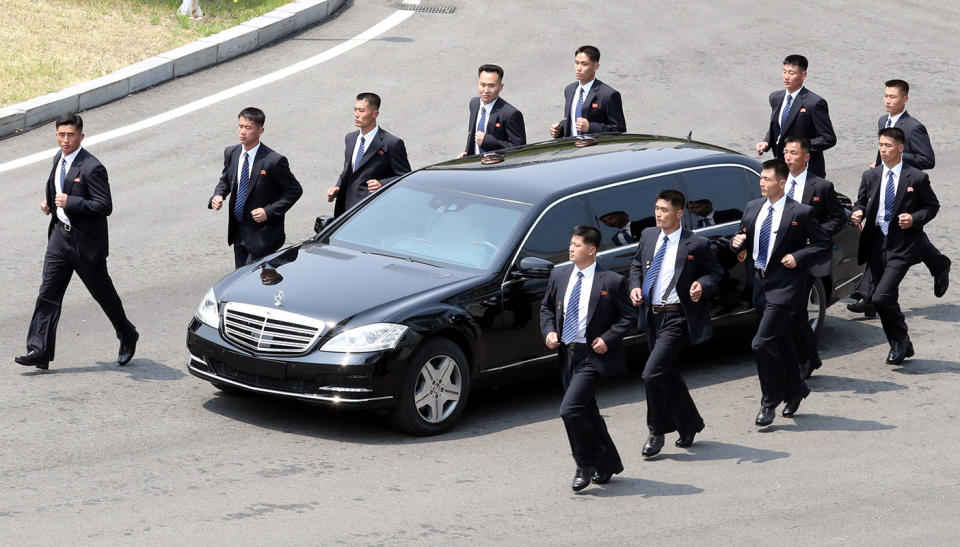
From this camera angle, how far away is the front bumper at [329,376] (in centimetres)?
954

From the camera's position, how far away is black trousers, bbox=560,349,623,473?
347 inches

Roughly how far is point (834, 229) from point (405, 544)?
4.57m

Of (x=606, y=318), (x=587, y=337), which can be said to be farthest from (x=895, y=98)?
(x=587, y=337)

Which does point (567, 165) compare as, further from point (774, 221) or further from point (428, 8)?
point (428, 8)

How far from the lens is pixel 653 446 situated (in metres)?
9.61

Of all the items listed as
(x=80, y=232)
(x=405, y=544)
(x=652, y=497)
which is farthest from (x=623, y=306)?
(x=80, y=232)

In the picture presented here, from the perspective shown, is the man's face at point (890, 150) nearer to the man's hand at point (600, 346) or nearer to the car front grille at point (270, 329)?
the man's hand at point (600, 346)

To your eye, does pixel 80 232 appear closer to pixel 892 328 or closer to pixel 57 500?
pixel 57 500

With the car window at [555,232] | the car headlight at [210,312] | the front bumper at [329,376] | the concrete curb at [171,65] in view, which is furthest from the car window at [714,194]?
the concrete curb at [171,65]

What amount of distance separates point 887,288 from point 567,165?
2700 millimetres

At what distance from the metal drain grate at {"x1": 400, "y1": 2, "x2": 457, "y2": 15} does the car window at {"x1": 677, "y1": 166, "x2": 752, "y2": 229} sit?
1190 centimetres

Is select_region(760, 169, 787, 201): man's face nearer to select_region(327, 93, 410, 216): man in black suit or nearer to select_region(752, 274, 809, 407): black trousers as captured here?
select_region(752, 274, 809, 407): black trousers

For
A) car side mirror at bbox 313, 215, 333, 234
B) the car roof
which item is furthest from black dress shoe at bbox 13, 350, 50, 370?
the car roof

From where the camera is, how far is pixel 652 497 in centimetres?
884
